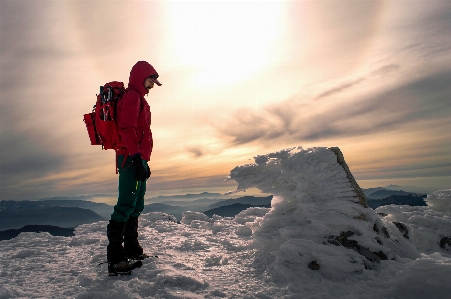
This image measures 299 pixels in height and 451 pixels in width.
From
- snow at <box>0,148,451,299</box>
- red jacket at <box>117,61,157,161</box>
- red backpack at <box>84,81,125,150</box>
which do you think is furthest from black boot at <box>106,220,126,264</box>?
red backpack at <box>84,81,125,150</box>

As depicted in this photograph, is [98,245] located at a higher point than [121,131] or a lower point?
lower

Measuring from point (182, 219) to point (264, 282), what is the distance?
24.2ft

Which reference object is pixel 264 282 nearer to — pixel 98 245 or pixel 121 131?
pixel 121 131

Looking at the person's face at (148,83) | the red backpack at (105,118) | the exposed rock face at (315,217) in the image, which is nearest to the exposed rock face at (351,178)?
the exposed rock face at (315,217)

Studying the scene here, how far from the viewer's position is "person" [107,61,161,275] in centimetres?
428

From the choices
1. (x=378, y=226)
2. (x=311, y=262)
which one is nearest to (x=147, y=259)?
(x=311, y=262)

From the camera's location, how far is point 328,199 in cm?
556

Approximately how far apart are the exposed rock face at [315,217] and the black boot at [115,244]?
8.07 ft

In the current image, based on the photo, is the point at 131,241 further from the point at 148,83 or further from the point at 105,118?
the point at 148,83

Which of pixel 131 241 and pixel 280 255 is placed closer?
pixel 280 255

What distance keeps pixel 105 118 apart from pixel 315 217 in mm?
4547

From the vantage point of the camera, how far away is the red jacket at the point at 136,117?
14.1 feet

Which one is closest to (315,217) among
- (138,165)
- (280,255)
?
(280,255)

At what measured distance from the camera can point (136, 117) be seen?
439cm
